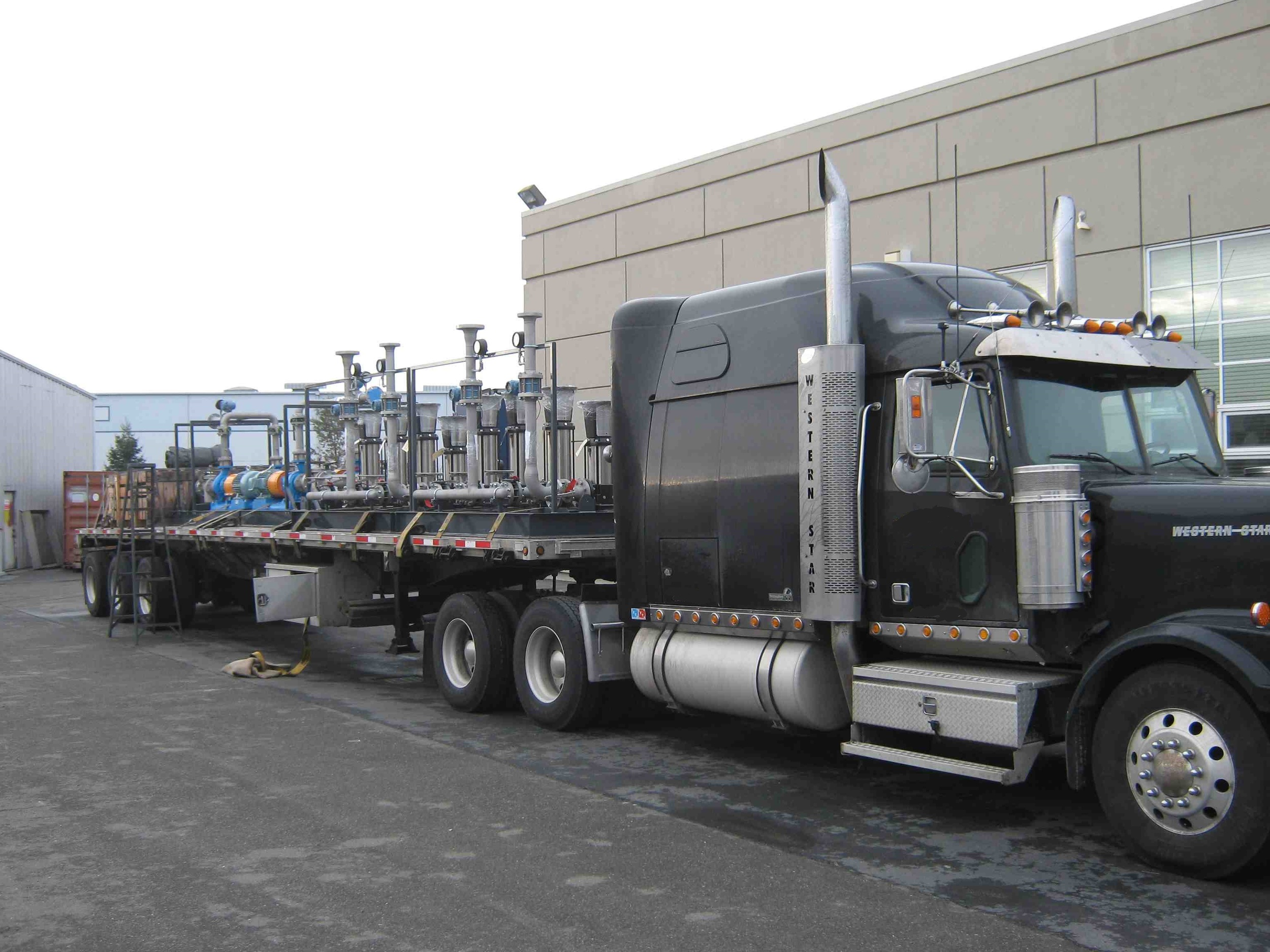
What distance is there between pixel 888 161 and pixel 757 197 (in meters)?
2.58

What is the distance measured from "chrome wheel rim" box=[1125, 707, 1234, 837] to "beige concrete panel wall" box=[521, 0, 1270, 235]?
9.97m

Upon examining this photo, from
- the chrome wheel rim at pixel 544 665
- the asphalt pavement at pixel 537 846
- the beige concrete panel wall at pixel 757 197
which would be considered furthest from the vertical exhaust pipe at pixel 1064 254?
the beige concrete panel wall at pixel 757 197

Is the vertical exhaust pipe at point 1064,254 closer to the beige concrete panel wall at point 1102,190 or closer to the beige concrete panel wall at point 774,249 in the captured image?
the beige concrete panel wall at point 1102,190

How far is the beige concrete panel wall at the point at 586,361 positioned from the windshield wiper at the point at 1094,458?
47.3 ft

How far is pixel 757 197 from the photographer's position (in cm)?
1836

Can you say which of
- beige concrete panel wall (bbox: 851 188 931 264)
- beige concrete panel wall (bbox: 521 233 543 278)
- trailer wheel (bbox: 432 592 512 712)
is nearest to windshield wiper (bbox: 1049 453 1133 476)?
trailer wheel (bbox: 432 592 512 712)

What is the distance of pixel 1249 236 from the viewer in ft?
42.2

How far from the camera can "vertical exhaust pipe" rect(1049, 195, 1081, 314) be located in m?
7.38

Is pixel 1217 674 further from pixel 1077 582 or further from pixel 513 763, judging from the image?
pixel 513 763

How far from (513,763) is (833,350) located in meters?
3.51

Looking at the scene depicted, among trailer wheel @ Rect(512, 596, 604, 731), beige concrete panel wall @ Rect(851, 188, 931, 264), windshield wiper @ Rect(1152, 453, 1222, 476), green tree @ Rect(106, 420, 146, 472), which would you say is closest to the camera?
windshield wiper @ Rect(1152, 453, 1222, 476)

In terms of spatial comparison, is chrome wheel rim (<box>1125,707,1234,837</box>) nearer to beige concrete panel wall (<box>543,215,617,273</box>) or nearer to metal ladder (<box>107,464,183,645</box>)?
metal ladder (<box>107,464,183,645</box>)

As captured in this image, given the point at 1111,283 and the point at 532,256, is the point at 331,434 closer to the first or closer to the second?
the point at 532,256

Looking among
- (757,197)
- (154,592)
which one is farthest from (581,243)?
(154,592)
